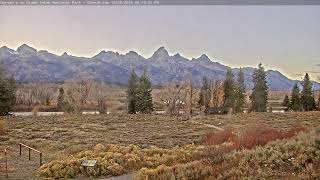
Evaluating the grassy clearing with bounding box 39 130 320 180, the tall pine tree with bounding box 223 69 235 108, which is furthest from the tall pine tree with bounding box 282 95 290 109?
the grassy clearing with bounding box 39 130 320 180

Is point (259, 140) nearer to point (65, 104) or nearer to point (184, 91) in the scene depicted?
point (184, 91)

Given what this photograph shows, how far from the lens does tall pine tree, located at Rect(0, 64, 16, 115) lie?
12.5 meters

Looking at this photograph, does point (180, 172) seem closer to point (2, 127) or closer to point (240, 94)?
point (240, 94)

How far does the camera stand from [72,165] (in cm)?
1098

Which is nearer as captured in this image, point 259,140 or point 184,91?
point 259,140

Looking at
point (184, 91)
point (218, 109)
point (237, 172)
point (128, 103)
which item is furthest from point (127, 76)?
point (237, 172)

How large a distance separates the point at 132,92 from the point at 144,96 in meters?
0.53

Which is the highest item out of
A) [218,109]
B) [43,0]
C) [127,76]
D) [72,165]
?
[43,0]

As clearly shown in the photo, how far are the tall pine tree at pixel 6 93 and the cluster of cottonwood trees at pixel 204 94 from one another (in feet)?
12.6

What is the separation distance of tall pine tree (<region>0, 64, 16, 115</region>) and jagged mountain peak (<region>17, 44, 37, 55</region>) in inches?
39.1

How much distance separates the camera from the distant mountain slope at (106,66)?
1205 centimetres

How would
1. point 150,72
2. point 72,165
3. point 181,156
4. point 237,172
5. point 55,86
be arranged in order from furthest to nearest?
1. point 150,72
2. point 55,86
3. point 181,156
4. point 72,165
5. point 237,172

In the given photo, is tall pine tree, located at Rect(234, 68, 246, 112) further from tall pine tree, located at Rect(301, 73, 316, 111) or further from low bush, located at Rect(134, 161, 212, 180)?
low bush, located at Rect(134, 161, 212, 180)

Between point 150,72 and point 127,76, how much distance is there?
3.25ft
